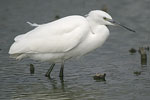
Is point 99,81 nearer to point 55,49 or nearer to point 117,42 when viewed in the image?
point 55,49

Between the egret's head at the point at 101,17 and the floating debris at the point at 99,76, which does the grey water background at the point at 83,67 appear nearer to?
the floating debris at the point at 99,76

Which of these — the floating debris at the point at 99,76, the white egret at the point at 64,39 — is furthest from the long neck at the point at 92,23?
the floating debris at the point at 99,76

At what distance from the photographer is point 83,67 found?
10.6 m

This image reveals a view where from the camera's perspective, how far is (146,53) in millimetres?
11469

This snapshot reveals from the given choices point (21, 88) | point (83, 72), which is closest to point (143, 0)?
point (83, 72)

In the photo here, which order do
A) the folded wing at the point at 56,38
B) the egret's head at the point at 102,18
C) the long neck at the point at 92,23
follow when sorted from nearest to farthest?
1. the folded wing at the point at 56,38
2. the egret's head at the point at 102,18
3. the long neck at the point at 92,23

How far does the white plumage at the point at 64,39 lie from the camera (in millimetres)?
9422

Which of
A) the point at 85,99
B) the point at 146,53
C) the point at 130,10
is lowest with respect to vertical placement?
the point at 85,99

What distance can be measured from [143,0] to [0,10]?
184 inches

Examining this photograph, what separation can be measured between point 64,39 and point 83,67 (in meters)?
1.26

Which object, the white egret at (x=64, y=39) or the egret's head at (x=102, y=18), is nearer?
the white egret at (x=64, y=39)

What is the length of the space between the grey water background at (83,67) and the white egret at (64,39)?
0.52 m

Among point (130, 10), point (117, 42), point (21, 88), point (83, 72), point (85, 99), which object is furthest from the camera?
point (130, 10)

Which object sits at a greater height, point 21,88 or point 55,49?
point 55,49
